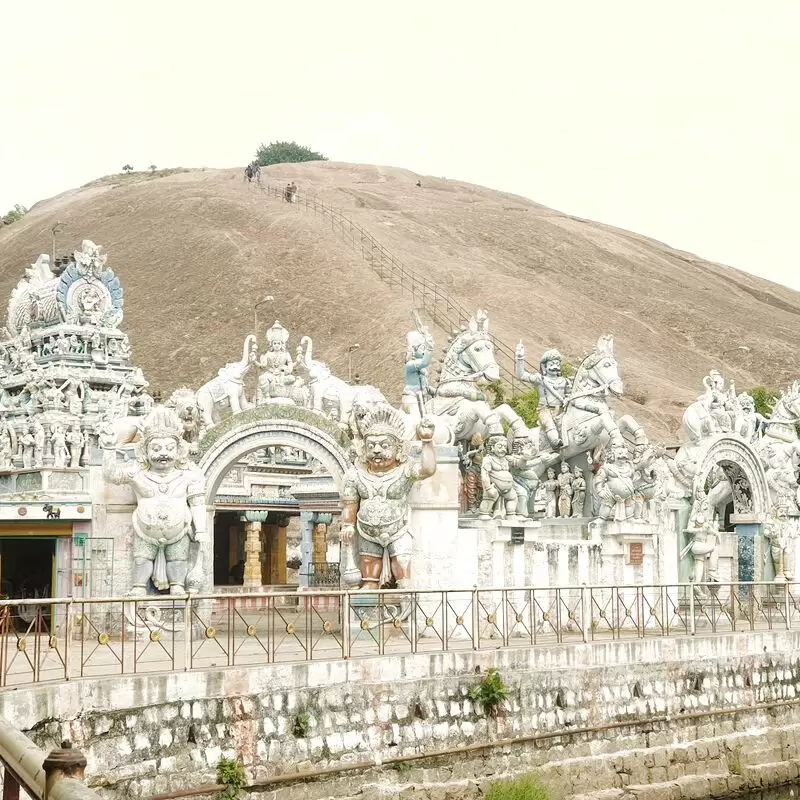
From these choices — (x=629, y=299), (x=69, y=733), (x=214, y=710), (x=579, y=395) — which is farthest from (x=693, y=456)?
(x=629, y=299)

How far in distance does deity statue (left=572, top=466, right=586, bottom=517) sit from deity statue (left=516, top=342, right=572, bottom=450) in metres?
1.22

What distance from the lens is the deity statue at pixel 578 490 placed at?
29.1 m

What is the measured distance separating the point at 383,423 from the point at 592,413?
708 centimetres

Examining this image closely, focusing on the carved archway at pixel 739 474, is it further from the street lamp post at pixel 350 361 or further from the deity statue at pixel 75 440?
the street lamp post at pixel 350 361

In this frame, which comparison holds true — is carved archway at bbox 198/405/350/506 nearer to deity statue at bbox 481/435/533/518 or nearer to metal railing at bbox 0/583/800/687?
metal railing at bbox 0/583/800/687

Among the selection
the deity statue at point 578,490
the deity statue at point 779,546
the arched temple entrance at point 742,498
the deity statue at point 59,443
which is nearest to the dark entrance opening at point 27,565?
the deity statue at point 578,490

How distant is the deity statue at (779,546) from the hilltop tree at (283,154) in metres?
126

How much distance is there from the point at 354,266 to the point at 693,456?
2666 inches

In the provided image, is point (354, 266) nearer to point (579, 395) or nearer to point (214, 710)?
point (579, 395)

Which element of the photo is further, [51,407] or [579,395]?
[51,407]

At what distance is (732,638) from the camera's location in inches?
890

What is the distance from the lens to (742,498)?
31906mm

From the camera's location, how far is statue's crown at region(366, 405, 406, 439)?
22.3 meters

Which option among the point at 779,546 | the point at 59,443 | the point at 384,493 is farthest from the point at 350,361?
the point at 384,493
